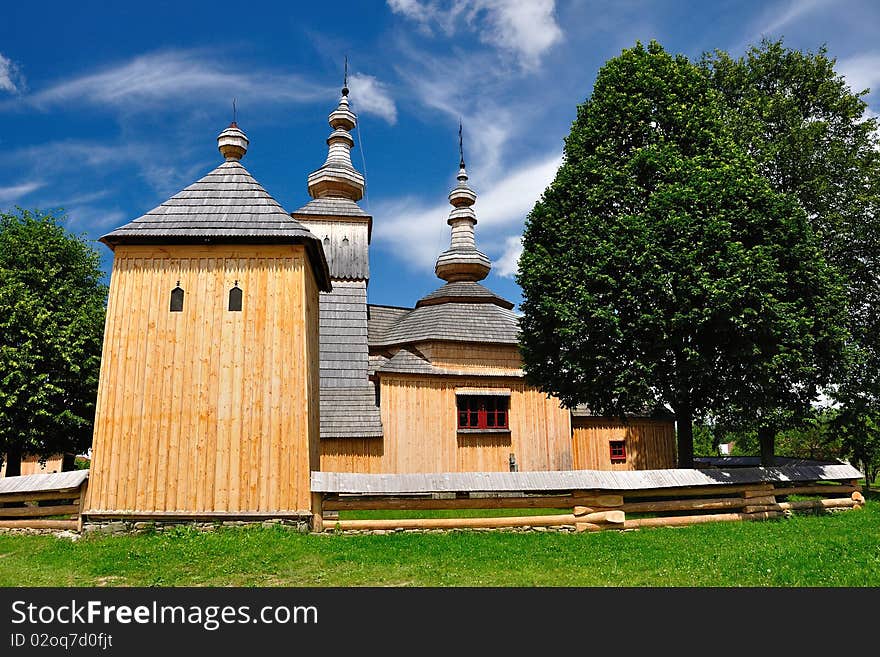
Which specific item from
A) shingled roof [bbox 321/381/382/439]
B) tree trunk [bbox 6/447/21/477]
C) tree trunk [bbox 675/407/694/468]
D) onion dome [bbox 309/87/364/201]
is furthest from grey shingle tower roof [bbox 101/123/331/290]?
onion dome [bbox 309/87/364/201]

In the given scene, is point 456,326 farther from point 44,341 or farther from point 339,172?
point 44,341

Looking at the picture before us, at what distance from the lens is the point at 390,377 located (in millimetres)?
19578

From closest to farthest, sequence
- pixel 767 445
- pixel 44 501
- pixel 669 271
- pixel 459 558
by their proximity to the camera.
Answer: pixel 459 558 → pixel 44 501 → pixel 669 271 → pixel 767 445

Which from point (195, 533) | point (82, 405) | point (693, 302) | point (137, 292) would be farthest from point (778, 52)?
point (82, 405)

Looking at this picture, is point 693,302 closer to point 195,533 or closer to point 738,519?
point 738,519

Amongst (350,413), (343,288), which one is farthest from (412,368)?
(343,288)

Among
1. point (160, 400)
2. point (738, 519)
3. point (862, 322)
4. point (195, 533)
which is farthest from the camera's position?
point (862, 322)

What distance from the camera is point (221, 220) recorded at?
13031 mm

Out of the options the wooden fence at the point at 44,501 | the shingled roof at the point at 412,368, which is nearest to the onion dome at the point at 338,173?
the shingled roof at the point at 412,368

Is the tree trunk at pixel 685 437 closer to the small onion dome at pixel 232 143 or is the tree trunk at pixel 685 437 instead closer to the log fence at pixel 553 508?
the log fence at pixel 553 508

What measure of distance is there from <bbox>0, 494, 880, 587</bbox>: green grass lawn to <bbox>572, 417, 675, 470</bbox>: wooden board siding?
1065cm

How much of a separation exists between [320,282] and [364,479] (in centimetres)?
599

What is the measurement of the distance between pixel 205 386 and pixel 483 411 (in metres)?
10.9

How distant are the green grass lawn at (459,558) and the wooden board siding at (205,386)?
0.89 m
